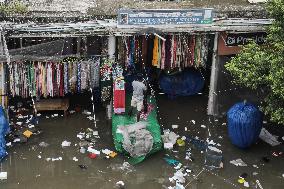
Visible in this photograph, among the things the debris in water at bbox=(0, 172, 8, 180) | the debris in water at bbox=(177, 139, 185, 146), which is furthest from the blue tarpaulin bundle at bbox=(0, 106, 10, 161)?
the debris in water at bbox=(177, 139, 185, 146)

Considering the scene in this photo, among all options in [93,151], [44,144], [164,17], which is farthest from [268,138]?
[44,144]

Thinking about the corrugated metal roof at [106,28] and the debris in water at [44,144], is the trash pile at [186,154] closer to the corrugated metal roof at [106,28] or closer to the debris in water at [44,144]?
the corrugated metal roof at [106,28]

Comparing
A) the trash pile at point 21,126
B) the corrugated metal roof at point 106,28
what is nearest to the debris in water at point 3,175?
the trash pile at point 21,126

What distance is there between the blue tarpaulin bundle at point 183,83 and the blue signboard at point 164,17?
3050 millimetres

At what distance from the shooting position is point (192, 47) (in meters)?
14.4

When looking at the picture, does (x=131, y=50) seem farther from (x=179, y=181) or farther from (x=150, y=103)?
(x=179, y=181)

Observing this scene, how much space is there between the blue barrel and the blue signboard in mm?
2476

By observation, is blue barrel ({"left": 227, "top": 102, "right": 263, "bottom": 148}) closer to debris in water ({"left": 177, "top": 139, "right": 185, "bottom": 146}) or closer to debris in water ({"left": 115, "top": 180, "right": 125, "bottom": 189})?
debris in water ({"left": 177, "top": 139, "right": 185, "bottom": 146})

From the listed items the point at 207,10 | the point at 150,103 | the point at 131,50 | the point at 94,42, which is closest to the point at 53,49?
the point at 94,42

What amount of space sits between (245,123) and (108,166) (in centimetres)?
368

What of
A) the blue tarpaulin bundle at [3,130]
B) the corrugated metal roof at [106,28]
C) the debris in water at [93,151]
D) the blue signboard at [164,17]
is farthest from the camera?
the debris in water at [93,151]

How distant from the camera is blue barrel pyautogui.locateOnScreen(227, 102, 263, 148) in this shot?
43.4ft

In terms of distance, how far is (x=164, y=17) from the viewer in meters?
12.9

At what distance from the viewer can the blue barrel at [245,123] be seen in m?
13.2
